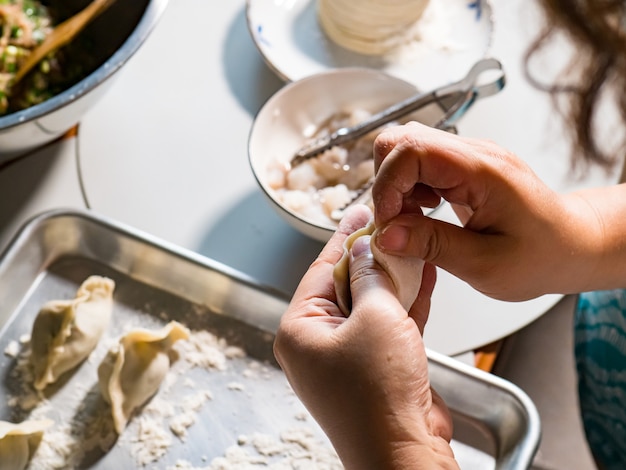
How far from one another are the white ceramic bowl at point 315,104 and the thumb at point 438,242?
314mm

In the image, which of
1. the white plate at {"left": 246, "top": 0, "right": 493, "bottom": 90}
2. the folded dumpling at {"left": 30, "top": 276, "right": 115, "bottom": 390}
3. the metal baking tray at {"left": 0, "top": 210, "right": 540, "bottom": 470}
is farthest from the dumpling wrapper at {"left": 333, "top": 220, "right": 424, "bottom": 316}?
the white plate at {"left": 246, "top": 0, "right": 493, "bottom": 90}

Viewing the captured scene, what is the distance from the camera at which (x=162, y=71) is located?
1.02 metres

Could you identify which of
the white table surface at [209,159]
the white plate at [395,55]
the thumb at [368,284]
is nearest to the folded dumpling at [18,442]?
the white table surface at [209,159]

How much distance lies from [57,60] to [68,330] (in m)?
0.36

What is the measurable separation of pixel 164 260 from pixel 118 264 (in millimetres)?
63

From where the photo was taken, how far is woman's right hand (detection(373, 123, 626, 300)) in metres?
0.54

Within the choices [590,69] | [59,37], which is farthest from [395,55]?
[59,37]

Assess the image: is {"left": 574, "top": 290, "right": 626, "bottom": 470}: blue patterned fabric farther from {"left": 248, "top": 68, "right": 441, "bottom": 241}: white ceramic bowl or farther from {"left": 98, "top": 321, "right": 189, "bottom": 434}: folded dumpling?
{"left": 98, "top": 321, "right": 189, "bottom": 434}: folded dumpling

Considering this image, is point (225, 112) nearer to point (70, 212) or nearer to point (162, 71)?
point (162, 71)

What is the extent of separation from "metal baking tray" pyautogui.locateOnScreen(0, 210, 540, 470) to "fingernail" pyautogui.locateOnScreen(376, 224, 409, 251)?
0.25 metres

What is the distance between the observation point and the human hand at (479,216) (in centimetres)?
54

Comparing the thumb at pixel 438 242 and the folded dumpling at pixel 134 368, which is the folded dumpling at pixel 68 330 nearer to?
the folded dumpling at pixel 134 368

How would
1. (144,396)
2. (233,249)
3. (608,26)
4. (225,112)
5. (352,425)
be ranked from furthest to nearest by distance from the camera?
(608,26) < (225,112) < (233,249) < (144,396) < (352,425)

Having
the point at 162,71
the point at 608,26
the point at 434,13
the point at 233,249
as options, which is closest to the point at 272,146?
the point at 233,249
